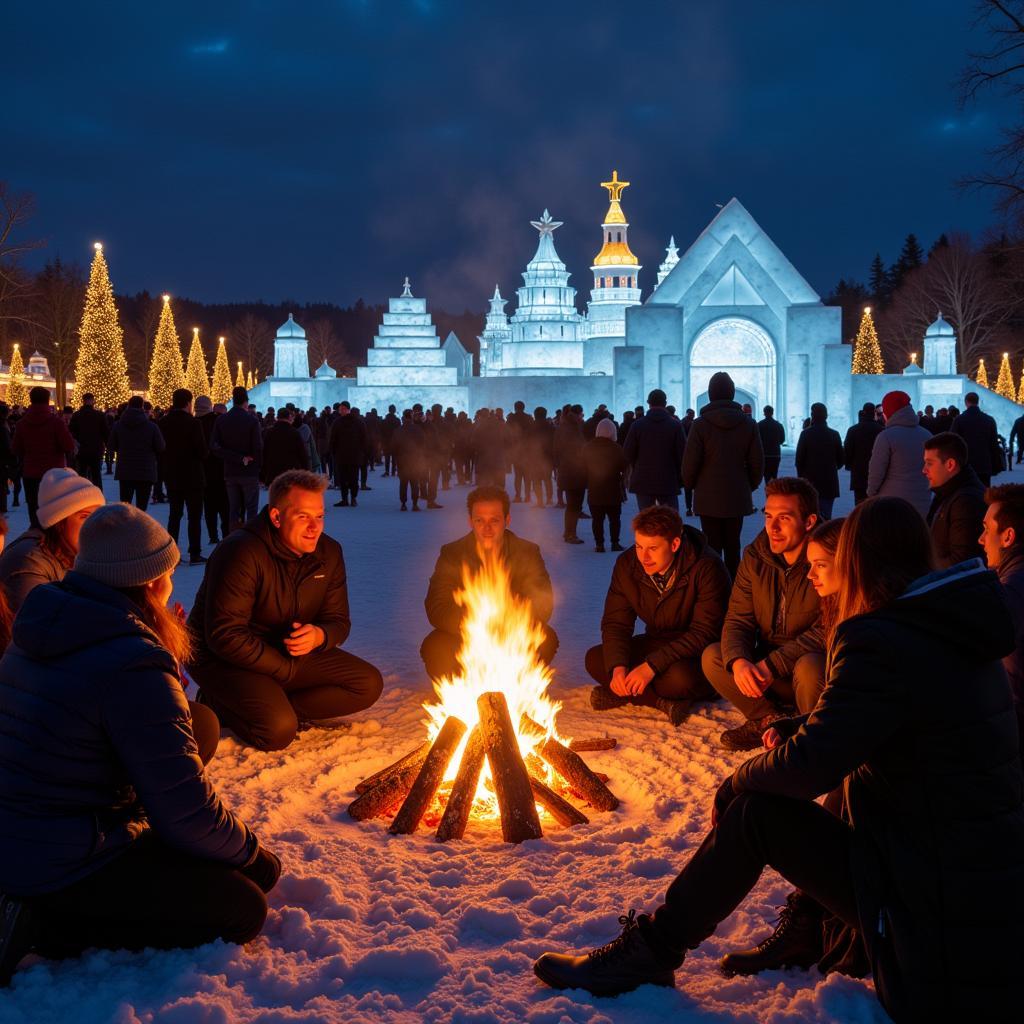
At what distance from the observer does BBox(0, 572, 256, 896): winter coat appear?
3096mm

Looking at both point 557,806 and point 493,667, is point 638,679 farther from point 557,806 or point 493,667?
point 557,806

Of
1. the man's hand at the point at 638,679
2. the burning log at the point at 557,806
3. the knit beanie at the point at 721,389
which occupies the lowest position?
the burning log at the point at 557,806

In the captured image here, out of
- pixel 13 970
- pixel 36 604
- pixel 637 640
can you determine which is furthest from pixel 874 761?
pixel 637 640

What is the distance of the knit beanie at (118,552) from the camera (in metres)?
3.27

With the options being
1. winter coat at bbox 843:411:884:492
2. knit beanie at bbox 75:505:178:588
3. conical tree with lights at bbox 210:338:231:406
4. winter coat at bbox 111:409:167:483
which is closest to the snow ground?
knit beanie at bbox 75:505:178:588

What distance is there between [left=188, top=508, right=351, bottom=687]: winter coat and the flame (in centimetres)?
72

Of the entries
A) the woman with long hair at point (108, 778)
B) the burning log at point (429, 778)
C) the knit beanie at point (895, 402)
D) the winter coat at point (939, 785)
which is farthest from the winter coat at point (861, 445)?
the woman with long hair at point (108, 778)

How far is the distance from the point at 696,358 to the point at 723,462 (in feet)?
101

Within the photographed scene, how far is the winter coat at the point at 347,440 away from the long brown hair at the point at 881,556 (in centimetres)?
1650

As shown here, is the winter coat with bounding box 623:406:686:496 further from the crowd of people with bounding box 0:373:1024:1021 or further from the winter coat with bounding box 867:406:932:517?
the crowd of people with bounding box 0:373:1024:1021

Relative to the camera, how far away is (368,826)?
4.76m

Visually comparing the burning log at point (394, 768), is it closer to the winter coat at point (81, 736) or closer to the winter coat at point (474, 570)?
the winter coat at point (474, 570)

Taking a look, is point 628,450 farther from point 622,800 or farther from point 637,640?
point 622,800

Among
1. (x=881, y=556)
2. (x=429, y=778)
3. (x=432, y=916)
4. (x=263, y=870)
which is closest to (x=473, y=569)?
(x=429, y=778)
